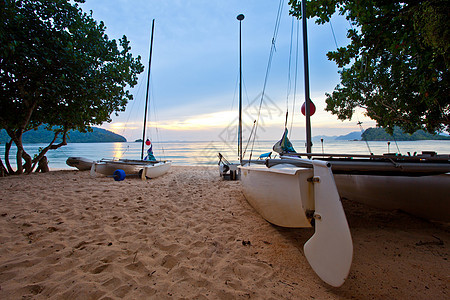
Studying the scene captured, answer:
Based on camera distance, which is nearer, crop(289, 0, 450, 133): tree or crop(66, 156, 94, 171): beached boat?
crop(289, 0, 450, 133): tree

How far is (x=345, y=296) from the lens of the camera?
1526 mm

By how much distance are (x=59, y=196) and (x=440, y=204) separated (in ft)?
22.1

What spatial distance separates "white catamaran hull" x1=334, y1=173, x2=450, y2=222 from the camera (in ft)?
9.68

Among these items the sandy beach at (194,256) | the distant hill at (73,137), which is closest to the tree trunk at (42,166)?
the sandy beach at (194,256)

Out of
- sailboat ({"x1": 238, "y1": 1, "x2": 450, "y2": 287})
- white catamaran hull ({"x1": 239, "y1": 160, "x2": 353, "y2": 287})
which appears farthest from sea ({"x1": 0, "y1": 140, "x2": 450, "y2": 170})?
white catamaran hull ({"x1": 239, "y1": 160, "x2": 353, "y2": 287})

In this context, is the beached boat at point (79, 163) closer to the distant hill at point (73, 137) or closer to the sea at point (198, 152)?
the sea at point (198, 152)

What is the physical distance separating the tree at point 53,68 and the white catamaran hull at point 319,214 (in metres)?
7.52

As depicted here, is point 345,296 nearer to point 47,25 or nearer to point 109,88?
point 109,88

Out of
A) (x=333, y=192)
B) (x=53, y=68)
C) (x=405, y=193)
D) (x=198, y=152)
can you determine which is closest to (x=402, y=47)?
(x=405, y=193)

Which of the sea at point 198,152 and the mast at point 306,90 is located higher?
the mast at point 306,90

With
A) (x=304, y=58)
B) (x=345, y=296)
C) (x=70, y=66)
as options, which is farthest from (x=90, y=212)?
(x=70, y=66)

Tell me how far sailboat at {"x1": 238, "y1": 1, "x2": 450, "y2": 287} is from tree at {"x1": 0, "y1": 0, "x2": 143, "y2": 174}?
7.36 metres

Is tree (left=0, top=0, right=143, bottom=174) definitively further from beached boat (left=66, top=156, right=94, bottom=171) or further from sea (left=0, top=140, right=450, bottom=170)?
sea (left=0, top=140, right=450, bottom=170)

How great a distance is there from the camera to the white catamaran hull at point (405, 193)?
295cm
